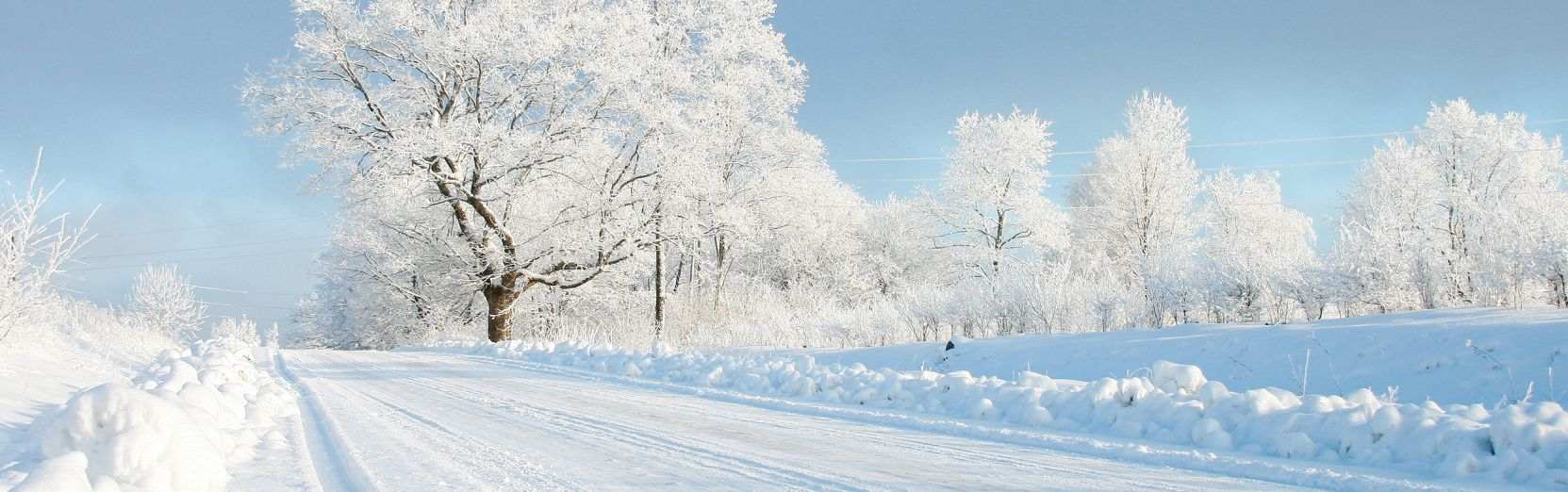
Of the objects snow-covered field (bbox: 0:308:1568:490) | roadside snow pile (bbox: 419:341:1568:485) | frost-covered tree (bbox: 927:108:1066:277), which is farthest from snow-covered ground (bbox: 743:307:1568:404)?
frost-covered tree (bbox: 927:108:1066:277)

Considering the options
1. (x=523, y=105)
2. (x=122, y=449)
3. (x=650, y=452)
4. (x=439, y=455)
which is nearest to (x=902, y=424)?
(x=650, y=452)

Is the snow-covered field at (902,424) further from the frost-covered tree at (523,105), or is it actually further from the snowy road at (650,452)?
the frost-covered tree at (523,105)

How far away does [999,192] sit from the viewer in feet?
98.8

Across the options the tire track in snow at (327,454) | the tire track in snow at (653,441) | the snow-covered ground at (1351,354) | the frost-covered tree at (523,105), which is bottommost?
the tire track in snow at (327,454)

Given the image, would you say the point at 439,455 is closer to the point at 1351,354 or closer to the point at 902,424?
the point at 902,424

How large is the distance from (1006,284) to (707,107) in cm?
924

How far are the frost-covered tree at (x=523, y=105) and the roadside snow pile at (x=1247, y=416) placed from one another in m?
11.9

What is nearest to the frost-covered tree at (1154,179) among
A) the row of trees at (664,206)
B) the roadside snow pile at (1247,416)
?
the row of trees at (664,206)

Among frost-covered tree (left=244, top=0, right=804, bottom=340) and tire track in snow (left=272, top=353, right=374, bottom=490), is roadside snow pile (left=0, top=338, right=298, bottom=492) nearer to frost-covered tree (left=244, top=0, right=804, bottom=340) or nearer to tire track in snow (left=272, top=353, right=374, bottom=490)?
tire track in snow (left=272, top=353, right=374, bottom=490)

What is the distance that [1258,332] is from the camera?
7648mm

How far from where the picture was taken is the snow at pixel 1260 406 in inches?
146

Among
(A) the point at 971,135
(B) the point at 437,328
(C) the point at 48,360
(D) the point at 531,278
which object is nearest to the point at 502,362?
(C) the point at 48,360

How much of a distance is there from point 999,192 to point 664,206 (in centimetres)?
1591

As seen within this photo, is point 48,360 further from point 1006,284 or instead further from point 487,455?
point 1006,284
